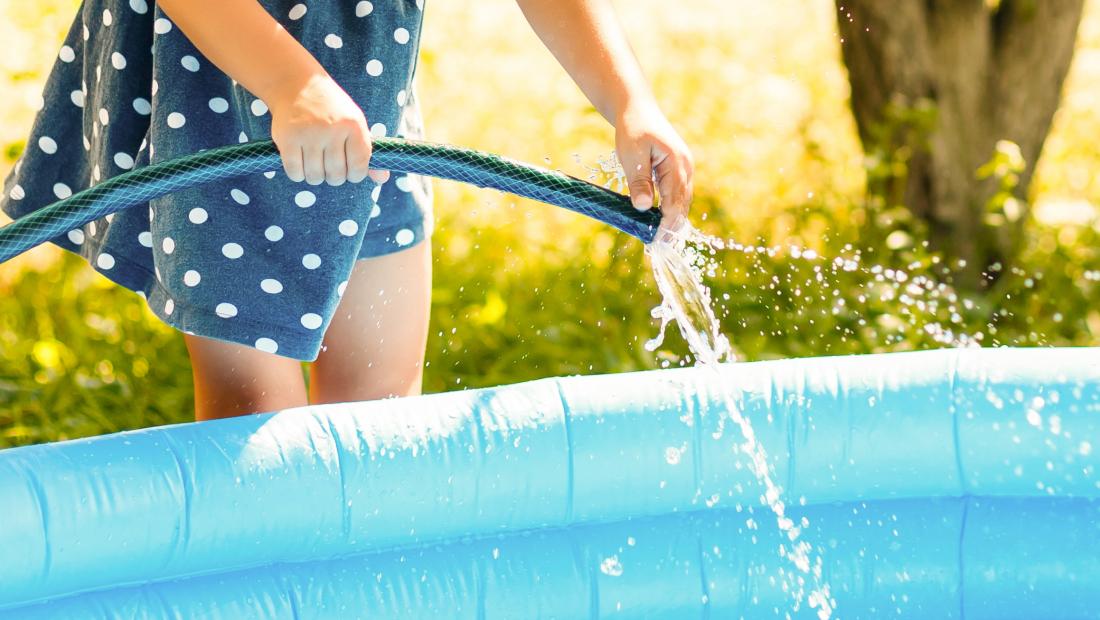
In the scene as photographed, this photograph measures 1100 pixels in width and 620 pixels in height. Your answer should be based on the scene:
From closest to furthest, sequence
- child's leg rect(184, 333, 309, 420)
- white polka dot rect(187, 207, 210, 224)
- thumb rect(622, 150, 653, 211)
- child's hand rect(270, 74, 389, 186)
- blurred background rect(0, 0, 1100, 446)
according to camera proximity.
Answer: child's hand rect(270, 74, 389, 186) < thumb rect(622, 150, 653, 211) < white polka dot rect(187, 207, 210, 224) < child's leg rect(184, 333, 309, 420) < blurred background rect(0, 0, 1100, 446)

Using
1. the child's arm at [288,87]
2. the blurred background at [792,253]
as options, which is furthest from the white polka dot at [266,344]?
the blurred background at [792,253]

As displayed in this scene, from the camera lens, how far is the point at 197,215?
56.7 inches

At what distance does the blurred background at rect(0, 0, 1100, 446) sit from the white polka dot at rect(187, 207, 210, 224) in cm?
107

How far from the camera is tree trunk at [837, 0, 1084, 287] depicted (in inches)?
112

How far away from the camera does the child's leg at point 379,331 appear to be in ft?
5.31

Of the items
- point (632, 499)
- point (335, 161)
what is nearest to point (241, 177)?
point (335, 161)

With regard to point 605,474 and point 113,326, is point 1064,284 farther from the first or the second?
point 113,326

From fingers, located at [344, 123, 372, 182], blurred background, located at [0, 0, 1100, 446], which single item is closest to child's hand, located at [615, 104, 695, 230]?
fingers, located at [344, 123, 372, 182]

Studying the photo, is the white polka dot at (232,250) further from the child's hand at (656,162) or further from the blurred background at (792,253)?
the blurred background at (792,253)

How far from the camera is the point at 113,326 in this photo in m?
2.73

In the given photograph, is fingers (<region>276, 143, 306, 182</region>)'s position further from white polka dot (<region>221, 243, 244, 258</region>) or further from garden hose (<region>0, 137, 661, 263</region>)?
white polka dot (<region>221, 243, 244, 258</region>)

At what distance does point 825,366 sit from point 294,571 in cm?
78

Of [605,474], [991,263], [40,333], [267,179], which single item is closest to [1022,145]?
[991,263]

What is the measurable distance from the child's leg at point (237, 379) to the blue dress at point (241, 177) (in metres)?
0.08
